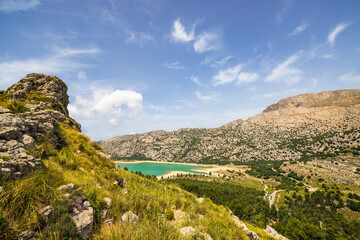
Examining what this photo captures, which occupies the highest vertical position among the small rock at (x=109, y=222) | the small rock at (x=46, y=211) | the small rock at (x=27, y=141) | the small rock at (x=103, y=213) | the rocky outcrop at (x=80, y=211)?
the small rock at (x=27, y=141)

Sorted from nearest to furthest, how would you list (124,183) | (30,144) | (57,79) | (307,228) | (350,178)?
1. (30,144)
2. (124,183)
3. (57,79)
4. (307,228)
5. (350,178)

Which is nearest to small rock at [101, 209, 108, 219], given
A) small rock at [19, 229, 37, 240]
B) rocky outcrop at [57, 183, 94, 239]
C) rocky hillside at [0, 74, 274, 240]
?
rocky hillside at [0, 74, 274, 240]

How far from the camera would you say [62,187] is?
586 cm

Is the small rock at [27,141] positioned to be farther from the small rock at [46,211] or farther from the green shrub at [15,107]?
the green shrub at [15,107]

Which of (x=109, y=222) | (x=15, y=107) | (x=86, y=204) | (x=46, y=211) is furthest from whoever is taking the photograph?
(x=15, y=107)

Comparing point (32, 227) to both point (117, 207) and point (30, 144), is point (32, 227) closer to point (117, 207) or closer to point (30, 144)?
point (117, 207)

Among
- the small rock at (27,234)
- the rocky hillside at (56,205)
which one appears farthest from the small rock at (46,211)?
the small rock at (27,234)

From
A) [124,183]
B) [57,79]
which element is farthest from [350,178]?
[57,79]

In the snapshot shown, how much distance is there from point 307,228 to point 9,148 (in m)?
70.3

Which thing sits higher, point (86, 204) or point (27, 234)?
point (27, 234)

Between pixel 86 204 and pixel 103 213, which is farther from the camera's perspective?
pixel 103 213

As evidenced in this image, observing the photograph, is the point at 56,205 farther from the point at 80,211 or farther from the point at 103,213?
the point at 103,213

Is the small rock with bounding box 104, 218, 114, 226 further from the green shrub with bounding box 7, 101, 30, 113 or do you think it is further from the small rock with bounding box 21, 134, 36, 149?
the green shrub with bounding box 7, 101, 30, 113

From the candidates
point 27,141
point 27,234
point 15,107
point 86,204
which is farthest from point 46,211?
point 15,107
